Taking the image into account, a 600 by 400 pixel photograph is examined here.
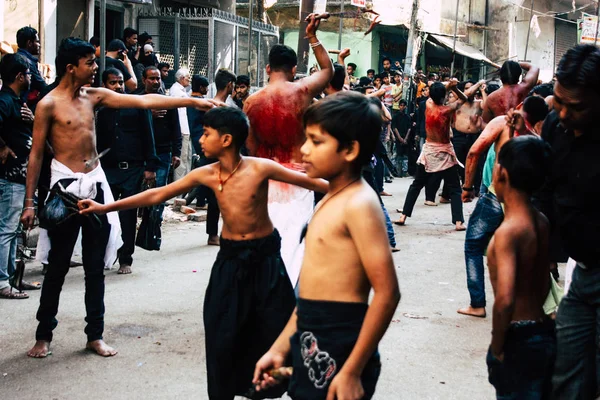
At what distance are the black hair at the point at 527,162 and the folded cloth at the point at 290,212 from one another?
216 cm

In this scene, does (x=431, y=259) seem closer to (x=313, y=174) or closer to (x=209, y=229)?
(x=209, y=229)

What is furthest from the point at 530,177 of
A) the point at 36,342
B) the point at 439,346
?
the point at 36,342

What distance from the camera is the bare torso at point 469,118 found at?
12992mm

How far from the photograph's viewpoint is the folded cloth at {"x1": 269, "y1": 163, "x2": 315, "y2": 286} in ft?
17.0

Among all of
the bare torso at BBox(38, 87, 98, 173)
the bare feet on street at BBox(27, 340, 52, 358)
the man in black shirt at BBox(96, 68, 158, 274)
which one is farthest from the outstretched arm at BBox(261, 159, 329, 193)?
the man in black shirt at BBox(96, 68, 158, 274)

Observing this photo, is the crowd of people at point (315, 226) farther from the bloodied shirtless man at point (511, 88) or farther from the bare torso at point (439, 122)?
the bare torso at point (439, 122)

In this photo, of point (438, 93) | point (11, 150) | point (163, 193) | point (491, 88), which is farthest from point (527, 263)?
point (491, 88)

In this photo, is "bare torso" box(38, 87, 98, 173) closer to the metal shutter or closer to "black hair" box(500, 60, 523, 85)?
"black hair" box(500, 60, 523, 85)

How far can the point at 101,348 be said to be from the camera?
17.0ft

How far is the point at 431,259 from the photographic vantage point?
28.5 ft

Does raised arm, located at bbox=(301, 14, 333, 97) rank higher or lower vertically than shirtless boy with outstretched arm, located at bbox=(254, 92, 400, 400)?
higher

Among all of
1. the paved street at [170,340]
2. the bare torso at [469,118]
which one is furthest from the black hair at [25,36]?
the bare torso at [469,118]

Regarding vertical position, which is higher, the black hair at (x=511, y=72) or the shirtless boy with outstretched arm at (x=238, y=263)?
the black hair at (x=511, y=72)

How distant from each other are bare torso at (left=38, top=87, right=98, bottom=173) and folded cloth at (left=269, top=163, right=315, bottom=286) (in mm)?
1207
